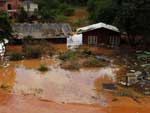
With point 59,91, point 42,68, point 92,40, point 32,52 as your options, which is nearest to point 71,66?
point 42,68

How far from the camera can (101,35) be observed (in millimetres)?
34844

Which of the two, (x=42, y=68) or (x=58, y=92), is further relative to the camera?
(x=42, y=68)

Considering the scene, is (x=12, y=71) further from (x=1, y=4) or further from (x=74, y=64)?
(x=1, y=4)

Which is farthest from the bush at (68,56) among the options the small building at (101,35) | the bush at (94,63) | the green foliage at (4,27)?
the small building at (101,35)

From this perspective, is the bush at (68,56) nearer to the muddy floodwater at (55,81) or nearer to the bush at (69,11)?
the muddy floodwater at (55,81)

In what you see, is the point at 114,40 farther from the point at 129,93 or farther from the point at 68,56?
the point at 129,93

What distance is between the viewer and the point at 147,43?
3375cm

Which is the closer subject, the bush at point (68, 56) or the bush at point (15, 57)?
the bush at point (15, 57)

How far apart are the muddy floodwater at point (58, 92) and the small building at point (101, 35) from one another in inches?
295

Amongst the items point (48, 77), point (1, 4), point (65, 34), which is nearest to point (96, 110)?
point (48, 77)

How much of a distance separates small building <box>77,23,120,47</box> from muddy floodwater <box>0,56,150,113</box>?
24.6 ft

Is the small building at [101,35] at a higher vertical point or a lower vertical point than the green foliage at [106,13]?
lower

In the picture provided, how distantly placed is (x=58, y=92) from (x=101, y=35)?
13.8 metres

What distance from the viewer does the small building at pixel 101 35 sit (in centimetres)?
3453
